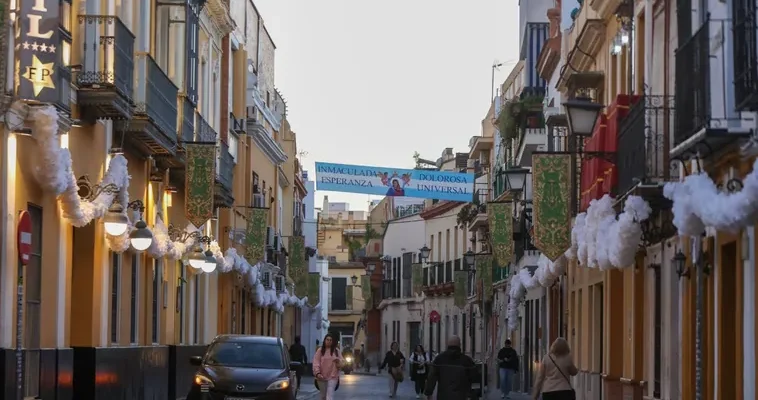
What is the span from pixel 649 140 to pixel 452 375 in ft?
13.6

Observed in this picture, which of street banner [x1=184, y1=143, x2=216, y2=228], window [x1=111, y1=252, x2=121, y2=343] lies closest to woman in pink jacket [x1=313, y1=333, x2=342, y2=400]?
street banner [x1=184, y1=143, x2=216, y2=228]

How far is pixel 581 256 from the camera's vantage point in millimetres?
24750

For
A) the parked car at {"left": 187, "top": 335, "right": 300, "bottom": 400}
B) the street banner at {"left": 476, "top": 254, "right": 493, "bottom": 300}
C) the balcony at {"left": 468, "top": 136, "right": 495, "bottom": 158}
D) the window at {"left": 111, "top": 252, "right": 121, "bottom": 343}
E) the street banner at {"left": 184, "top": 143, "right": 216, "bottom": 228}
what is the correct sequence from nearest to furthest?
the parked car at {"left": 187, "top": 335, "right": 300, "bottom": 400} < the window at {"left": 111, "top": 252, "right": 121, "bottom": 343} < the street banner at {"left": 184, "top": 143, "right": 216, "bottom": 228} < the street banner at {"left": 476, "top": 254, "right": 493, "bottom": 300} < the balcony at {"left": 468, "top": 136, "right": 495, "bottom": 158}

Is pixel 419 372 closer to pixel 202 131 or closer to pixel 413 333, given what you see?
pixel 202 131

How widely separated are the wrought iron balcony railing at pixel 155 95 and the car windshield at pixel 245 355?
3.72 metres

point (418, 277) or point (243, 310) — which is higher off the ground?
point (418, 277)

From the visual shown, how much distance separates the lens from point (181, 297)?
33.5 metres

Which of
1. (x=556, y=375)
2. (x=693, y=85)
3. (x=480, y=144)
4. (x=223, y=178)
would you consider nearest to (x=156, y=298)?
(x=223, y=178)

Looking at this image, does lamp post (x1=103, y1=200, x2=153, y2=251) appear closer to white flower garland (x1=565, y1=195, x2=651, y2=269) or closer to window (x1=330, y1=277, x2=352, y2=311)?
white flower garland (x1=565, y1=195, x2=651, y2=269)

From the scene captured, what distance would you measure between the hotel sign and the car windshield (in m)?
8.00

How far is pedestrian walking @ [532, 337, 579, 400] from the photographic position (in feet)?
64.2

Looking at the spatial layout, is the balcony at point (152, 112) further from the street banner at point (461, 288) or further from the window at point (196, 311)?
the street banner at point (461, 288)

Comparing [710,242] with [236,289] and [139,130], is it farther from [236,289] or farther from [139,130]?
[236,289]

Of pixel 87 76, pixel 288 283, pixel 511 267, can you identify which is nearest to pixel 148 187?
pixel 87 76
